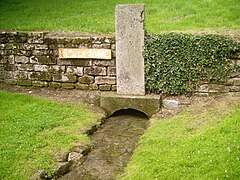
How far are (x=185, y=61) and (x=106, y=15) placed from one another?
Answer: 550cm

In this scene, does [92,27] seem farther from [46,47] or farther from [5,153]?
[5,153]

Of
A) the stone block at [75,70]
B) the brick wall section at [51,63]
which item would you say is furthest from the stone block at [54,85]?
the stone block at [75,70]

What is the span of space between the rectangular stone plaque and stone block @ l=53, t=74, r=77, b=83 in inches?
19.9

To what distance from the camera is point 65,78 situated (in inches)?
374

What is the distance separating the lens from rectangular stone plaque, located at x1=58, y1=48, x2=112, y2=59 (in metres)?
8.88

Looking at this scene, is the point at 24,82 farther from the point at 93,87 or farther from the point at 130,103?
the point at 130,103

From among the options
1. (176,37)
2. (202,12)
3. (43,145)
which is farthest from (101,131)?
(202,12)

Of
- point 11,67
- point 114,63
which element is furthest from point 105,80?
point 11,67

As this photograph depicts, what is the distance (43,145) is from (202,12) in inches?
310

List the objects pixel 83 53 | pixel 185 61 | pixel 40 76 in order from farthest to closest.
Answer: pixel 40 76
pixel 83 53
pixel 185 61

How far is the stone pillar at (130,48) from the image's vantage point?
8.39 metres

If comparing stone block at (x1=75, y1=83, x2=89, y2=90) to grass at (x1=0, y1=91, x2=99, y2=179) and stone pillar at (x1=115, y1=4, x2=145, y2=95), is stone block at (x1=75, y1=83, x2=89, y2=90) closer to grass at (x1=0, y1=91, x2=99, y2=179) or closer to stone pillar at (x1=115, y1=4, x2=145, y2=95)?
grass at (x1=0, y1=91, x2=99, y2=179)

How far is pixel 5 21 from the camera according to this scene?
506 inches

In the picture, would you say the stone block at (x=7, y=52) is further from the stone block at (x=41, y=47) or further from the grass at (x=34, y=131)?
the grass at (x=34, y=131)
